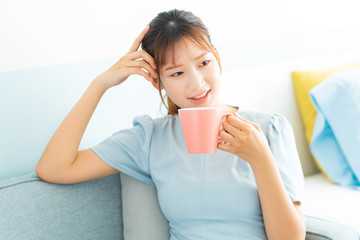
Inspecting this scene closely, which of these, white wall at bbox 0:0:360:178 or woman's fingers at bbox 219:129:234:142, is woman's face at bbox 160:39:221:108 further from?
white wall at bbox 0:0:360:178

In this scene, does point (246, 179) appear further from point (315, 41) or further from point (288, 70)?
point (315, 41)

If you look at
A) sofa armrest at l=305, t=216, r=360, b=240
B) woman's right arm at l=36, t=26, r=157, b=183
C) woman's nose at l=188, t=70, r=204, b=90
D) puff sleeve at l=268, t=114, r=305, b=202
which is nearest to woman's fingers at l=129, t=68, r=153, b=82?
woman's right arm at l=36, t=26, r=157, b=183

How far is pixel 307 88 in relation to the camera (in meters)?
1.91

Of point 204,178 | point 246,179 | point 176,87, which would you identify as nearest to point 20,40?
point 176,87

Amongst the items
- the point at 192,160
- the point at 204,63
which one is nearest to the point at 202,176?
the point at 192,160

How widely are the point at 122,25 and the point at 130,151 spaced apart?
22.9 inches

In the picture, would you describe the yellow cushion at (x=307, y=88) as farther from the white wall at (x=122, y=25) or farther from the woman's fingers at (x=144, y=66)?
the woman's fingers at (x=144, y=66)

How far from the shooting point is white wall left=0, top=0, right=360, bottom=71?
1398 millimetres

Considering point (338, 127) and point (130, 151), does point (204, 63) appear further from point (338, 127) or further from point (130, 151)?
point (338, 127)

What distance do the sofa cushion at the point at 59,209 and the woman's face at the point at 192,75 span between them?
437mm

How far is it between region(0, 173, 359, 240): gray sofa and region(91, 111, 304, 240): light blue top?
7 cm

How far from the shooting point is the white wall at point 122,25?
1398 millimetres

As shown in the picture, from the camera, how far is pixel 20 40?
55.0 inches

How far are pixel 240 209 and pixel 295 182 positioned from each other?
19 cm
